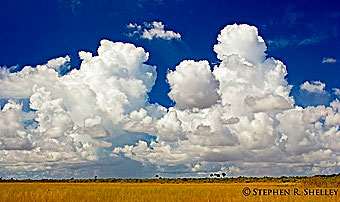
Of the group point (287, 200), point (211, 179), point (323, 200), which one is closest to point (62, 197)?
point (287, 200)

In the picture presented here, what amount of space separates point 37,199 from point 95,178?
113 m

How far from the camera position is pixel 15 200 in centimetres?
1789

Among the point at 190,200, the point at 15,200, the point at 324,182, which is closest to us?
the point at 15,200

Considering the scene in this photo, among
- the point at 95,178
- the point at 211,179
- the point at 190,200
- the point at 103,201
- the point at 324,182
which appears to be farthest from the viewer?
the point at 95,178

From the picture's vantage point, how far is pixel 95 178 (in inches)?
5044

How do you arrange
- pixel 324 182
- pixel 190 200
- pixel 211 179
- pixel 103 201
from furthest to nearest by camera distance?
pixel 211 179 → pixel 324 182 → pixel 190 200 → pixel 103 201

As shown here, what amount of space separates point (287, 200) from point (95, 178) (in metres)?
113

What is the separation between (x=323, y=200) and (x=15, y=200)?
14.8 metres

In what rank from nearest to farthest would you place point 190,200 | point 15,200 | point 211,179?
point 15,200 < point 190,200 < point 211,179

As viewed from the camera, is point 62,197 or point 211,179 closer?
point 62,197

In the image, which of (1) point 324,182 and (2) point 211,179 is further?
(2) point 211,179

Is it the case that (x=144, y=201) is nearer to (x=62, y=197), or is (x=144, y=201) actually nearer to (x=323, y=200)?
(x=62, y=197)

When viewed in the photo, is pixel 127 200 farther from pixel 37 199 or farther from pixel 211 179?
pixel 211 179

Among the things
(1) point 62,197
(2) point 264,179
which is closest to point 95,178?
(2) point 264,179
